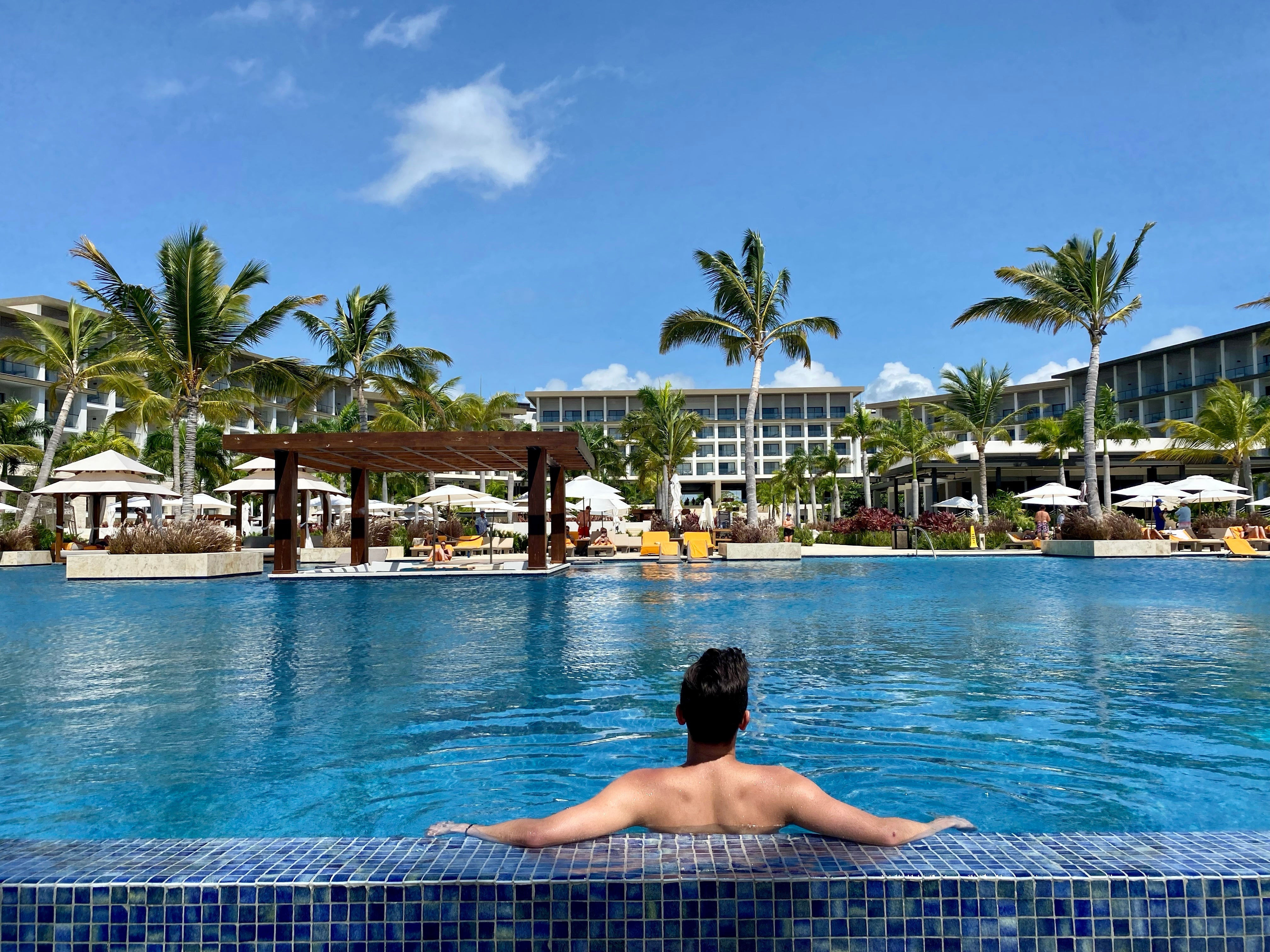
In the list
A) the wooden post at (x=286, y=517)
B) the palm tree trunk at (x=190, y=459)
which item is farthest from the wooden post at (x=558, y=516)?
the palm tree trunk at (x=190, y=459)

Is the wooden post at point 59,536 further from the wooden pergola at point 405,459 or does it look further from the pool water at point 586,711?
the pool water at point 586,711

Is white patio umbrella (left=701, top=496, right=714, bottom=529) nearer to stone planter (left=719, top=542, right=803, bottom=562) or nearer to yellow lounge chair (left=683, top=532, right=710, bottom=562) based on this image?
yellow lounge chair (left=683, top=532, right=710, bottom=562)

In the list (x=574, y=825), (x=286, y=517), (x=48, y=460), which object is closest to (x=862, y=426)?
(x=286, y=517)

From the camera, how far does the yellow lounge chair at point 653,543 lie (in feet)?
88.0

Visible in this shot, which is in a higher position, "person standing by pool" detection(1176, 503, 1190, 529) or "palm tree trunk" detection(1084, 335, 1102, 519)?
"palm tree trunk" detection(1084, 335, 1102, 519)

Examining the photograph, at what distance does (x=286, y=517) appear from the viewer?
1959cm

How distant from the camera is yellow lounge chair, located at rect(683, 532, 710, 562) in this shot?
84.5ft

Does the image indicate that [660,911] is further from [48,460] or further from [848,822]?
[48,460]

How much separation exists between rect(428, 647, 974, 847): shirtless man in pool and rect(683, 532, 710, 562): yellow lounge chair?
75.0 ft

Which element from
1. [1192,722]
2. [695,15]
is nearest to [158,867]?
[1192,722]

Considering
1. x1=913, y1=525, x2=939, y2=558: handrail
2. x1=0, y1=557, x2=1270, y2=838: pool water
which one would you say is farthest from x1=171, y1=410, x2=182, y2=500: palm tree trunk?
x1=913, y1=525, x2=939, y2=558: handrail

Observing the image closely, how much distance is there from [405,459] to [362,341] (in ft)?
35.0

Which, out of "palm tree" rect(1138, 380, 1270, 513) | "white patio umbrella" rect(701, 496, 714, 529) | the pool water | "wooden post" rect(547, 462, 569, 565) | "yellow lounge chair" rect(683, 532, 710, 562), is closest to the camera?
the pool water

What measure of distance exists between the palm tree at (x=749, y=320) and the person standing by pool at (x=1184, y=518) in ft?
43.2
